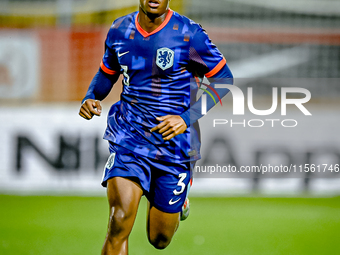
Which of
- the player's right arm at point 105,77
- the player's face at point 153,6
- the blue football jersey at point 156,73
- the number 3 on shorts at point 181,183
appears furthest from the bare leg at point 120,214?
the player's face at point 153,6

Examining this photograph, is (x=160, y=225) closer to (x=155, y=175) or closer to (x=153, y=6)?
(x=155, y=175)

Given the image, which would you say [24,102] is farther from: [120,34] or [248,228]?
[120,34]

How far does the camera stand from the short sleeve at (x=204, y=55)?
2.73 m

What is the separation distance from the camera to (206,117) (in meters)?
6.77

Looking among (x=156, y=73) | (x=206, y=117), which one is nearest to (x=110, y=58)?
(x=156, y=73)

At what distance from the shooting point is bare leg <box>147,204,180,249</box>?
3.01 meters

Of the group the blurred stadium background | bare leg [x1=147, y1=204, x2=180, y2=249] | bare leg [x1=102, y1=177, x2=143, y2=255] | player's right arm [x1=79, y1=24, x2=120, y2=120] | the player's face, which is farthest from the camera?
the blurred stadium background

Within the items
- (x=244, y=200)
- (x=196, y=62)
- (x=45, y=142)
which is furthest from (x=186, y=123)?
(x=45, y=142)

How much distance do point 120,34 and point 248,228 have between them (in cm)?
298

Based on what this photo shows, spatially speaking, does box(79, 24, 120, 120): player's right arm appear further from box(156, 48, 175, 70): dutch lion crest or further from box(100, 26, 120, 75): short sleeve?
box(156, 48, 175, 70): dutch lion crest

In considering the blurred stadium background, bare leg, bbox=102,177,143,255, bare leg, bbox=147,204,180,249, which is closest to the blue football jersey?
bare leg, bbox=102,177,143,255

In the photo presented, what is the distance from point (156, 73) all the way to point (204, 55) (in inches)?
12.8

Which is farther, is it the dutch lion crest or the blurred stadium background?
the blurred stadium background

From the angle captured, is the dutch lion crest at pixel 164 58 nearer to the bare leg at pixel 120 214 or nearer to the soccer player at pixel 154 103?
the soccer player at pixel 154 103
